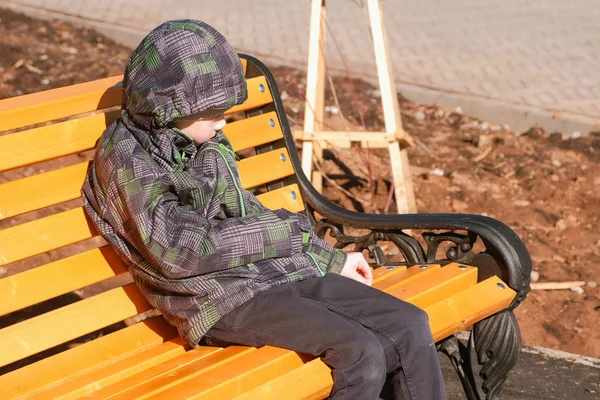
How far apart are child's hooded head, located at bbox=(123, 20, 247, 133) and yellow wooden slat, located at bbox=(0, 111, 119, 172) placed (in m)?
0.51

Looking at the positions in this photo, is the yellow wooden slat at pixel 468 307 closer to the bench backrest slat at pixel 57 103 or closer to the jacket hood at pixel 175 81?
the jacket hood at pixel 175 81

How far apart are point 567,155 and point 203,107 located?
4349 mm

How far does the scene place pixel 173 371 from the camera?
10.2ft

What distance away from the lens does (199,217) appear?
311 cm

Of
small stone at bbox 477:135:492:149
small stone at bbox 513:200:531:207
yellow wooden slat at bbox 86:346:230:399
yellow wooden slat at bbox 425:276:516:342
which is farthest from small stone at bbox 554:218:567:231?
yellow wooden slat at bbox 86:346:230:399

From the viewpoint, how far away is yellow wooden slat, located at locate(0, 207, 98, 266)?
3361 mm

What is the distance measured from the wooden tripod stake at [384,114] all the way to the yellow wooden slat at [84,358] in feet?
7.19

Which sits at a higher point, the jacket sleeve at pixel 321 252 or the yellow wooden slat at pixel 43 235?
the yellow wooden slat at pixel 43 235

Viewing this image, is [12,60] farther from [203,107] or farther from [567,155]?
[203,107]

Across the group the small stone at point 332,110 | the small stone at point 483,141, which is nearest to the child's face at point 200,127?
the small stone at point 332,110

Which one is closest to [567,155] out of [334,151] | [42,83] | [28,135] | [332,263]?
[334,151]

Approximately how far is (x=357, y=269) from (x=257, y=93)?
3.30 feet

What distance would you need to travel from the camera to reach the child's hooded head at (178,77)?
3.03 metres

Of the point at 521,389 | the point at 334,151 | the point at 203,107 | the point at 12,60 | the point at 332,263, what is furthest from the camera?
the point at 12,60
